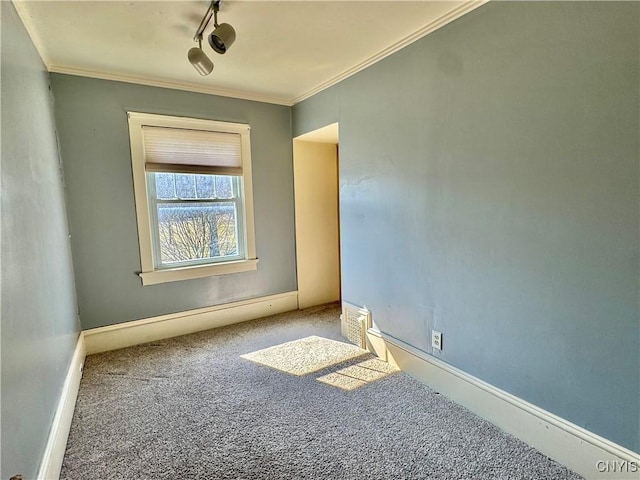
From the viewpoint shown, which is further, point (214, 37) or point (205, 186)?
→ point (205, 186)

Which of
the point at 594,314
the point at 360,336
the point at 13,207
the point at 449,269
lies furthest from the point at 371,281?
the point at 13,207

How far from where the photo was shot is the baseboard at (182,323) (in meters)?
2.86

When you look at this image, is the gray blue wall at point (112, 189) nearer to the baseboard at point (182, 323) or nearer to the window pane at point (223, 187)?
the baseboard at point (182, 323)

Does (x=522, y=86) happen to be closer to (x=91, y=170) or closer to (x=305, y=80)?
(x=305, y=80)

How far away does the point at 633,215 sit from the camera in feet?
4.25

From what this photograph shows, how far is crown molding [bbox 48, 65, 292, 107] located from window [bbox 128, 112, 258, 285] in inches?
10.6

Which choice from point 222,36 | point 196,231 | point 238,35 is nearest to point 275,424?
point 196,231

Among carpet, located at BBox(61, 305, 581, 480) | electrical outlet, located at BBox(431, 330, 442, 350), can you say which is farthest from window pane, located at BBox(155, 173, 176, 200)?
electrical outlet, located at BBox(431, 330, 442, 350)

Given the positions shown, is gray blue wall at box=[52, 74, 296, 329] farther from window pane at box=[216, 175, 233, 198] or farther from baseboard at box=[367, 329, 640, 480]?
baseboard at box=[367, 329, 640, 480]

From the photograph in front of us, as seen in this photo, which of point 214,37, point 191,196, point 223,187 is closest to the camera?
point 214,37

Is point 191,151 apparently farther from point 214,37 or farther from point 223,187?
point 214,37

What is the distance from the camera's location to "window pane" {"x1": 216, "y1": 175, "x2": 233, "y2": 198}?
3314 millimetres

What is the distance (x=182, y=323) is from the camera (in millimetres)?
3211

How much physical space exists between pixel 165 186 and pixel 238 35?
1536 millimetres
